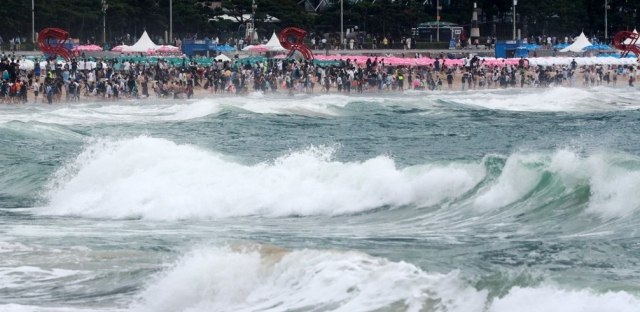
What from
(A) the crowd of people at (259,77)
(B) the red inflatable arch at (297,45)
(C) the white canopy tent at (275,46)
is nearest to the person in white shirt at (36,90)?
(A) the crowd of people at (259,77)

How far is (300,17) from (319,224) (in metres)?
70.7

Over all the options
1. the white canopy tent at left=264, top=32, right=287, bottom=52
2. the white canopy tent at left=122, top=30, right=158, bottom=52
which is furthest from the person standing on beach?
the white canopy tent at left=264, top=32, right=287, bottom=52

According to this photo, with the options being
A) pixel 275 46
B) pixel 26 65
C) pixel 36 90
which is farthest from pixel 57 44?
pixel 275 46

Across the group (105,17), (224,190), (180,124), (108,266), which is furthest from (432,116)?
(105,17)

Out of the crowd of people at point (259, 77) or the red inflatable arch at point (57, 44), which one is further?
the red inflatable arch at point (57, 44)

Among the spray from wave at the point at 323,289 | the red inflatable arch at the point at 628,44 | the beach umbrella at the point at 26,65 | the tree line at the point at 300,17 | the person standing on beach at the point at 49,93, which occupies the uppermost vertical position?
the tree line at the point at 300,17

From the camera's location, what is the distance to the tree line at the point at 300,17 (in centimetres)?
7900

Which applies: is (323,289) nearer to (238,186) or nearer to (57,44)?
(238,186)

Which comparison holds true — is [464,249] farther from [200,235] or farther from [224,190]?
[224,190]

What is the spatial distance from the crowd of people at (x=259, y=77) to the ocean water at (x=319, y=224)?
12666 millimetres

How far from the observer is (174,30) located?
85.8 m

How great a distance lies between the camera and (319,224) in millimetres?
18594

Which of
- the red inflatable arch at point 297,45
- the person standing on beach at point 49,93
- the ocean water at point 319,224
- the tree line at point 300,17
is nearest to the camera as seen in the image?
the ocean water at point 319,224

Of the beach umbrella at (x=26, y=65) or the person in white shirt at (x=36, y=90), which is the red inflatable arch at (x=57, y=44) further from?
the person in white shirt at (x=36, y=90)
